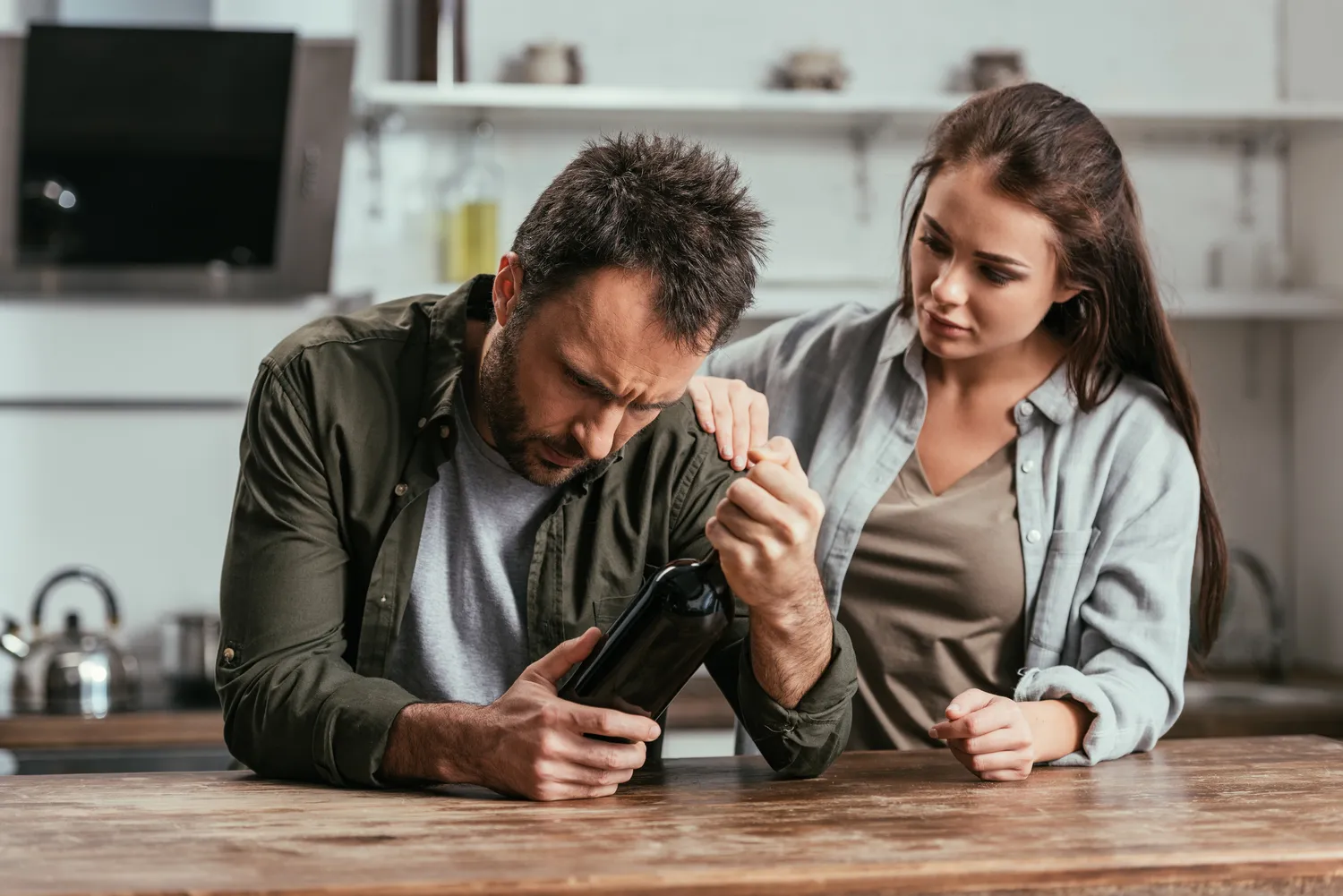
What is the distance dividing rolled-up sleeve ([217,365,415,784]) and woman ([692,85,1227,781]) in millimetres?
489

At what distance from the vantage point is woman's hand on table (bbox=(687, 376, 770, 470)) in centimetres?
176

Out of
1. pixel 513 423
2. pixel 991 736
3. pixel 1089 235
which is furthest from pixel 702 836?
pixel 1089 235

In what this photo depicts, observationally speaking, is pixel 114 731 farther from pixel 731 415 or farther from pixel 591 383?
pixel 591 383

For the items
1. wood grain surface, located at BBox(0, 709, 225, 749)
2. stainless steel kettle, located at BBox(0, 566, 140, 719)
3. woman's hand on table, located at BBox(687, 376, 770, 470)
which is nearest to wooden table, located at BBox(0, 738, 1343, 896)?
woman's hand on table, located at BBox(687, 376, 770, 470)

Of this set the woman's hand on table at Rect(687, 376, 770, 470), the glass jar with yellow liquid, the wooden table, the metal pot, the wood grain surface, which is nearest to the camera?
the wooden table

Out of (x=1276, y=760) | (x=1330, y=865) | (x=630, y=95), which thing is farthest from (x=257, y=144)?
(x=1330, y=865)

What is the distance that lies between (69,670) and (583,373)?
2056mm

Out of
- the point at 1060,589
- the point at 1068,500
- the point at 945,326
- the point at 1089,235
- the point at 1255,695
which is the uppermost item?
the point at 1089,235

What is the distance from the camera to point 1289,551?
4.02 meters

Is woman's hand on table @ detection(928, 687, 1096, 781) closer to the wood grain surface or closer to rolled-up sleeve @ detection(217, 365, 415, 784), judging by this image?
rolled-up sleeve @ detection(217, 365, 415, 784)

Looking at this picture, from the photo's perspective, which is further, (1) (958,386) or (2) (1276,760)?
(1) (958,386)

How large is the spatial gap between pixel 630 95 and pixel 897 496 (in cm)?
182

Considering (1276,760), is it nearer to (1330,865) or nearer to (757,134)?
(1330,865)

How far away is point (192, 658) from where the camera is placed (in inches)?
128
